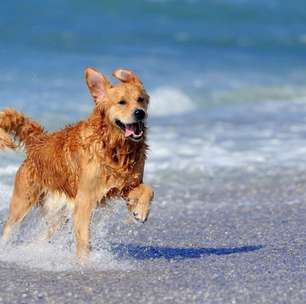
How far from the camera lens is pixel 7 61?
21.1 metres

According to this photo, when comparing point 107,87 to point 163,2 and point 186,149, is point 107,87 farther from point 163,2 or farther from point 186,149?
point 163,2

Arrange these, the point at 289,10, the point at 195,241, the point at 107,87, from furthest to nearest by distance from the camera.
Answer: the point at 289,10 < the point at 195,241 < the point at 107,87

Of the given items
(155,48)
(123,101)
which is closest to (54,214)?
(123,101)

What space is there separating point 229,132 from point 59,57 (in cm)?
930

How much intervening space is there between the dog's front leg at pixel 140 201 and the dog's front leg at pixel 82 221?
290mm

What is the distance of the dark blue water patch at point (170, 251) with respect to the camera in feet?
24.2

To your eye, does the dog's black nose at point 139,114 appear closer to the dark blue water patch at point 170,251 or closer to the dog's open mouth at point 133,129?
the dog's open mouth at point 133,129

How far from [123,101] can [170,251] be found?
51.0 inches

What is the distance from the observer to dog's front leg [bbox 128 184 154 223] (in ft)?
22.9

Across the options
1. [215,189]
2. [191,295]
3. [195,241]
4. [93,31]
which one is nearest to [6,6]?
[93,31]

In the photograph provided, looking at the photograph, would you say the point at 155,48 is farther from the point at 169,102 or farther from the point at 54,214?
the point at 54,214

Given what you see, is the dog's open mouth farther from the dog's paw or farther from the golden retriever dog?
the dog's paw

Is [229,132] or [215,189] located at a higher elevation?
[229,132]

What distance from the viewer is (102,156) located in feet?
23.7
